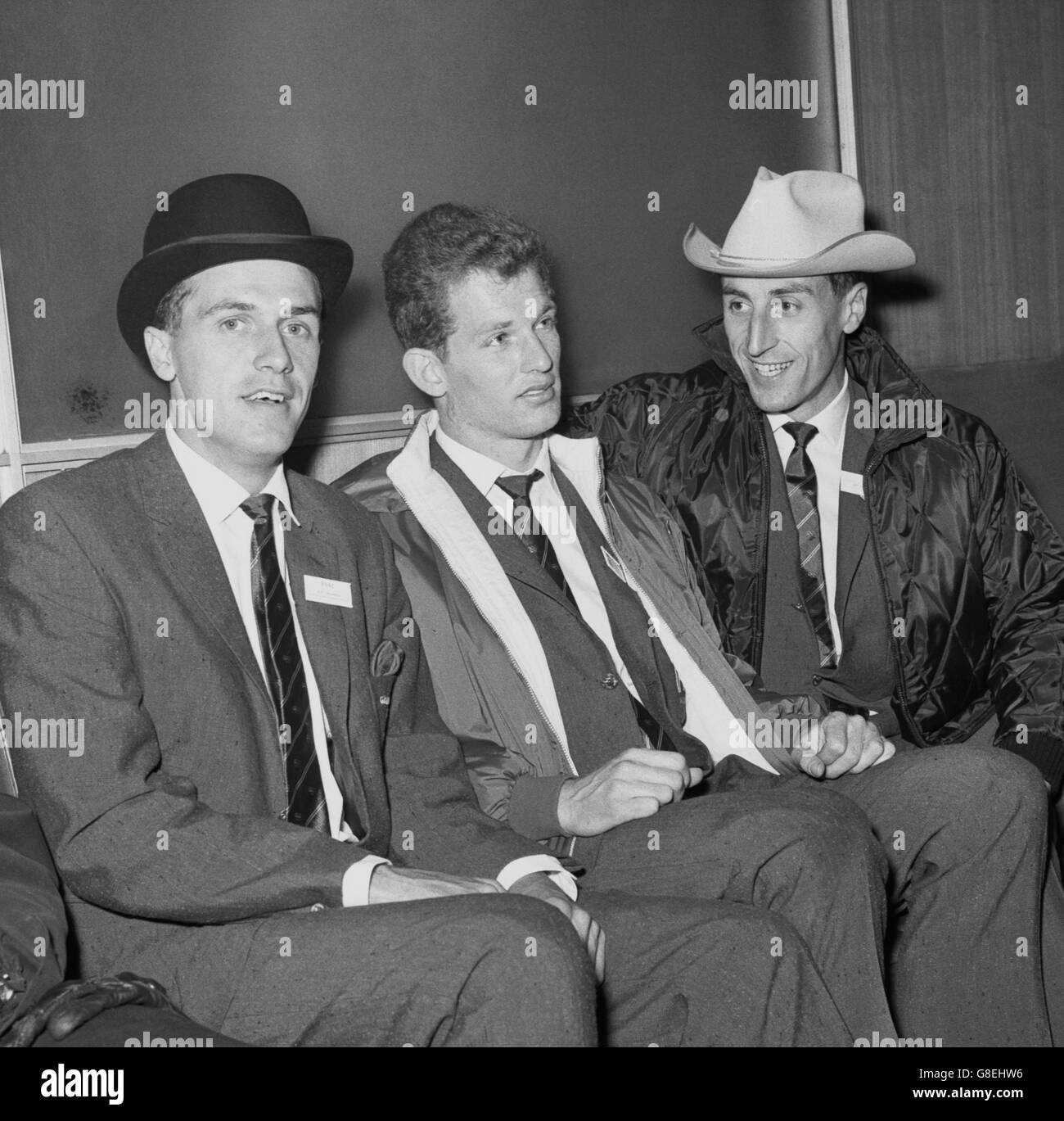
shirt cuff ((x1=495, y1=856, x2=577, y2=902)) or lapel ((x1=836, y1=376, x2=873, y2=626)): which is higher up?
lapel ((x1=836, y1=376, x2=873, y2=626))

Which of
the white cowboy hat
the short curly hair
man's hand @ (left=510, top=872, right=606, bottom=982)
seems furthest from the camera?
the white cowboy hat

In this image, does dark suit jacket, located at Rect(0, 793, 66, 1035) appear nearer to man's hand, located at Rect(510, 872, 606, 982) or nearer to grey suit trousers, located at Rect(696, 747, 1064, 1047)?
man's hand, located at Rect(510, 872, 606, 982)

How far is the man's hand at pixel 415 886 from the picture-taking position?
1.75 m

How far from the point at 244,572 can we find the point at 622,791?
65 cm

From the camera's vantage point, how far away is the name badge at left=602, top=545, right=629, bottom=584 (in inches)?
97.8

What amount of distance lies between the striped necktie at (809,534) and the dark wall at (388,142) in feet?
1.99

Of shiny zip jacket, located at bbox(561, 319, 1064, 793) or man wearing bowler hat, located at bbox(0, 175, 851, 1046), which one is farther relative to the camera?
shiny zip jacket, located at bbox(561, 319, 1064, 793)

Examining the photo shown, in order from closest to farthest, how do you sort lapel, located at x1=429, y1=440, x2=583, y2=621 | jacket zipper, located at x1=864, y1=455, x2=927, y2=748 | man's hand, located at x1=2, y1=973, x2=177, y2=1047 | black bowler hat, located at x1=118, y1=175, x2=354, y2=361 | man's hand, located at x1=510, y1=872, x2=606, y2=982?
man's hand, located at x1=2, y1=973, x2=177, y2=1047
man's hand, located at x1=510, y1=872, x2=606, y2=982
black bowler hat, located at x1=118, y1=175, x2=354, y2=361
lapel, located at x1=429, y1=440, x2=583, y2=621
jacket zipper, located at x1=864, y1=455, x2=927, y2=748

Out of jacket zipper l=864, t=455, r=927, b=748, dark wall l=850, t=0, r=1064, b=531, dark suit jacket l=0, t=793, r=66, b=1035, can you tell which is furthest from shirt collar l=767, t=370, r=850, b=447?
dark suit jacket l=0, t=793, r=66, b=1035

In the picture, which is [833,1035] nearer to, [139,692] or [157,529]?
[139,692]

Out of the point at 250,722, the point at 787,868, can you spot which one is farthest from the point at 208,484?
the point at 787,868

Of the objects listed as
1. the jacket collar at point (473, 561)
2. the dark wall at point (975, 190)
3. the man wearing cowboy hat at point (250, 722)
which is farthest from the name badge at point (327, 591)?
the dark wall at point (975, 190)

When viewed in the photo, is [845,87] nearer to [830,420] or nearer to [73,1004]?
[830,420]
